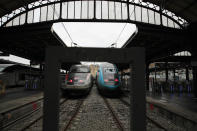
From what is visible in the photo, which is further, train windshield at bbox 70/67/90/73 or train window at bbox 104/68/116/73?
train window at bbox 104/68/116/73

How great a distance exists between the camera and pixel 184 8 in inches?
446

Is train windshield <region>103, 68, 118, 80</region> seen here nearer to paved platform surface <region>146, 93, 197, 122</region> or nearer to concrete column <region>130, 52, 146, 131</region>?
paved platform surface <region>146, 93, 197, 122</region>

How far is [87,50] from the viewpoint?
8.11 ft

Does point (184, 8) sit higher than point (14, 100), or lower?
higher

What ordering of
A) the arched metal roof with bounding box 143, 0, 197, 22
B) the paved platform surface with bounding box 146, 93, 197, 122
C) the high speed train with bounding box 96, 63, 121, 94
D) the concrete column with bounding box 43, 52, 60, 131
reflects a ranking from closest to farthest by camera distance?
the concrete column with bounding box 43, 52, 60, 131 < the paved platform surface with bounding box 146, 93, 197, 122 < the high speed train with bounding box 96, 63, 121, 94 < the arched metal roof with bounding box 143, 0, 197, 22

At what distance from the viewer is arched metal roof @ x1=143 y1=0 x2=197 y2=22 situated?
33.7 ft

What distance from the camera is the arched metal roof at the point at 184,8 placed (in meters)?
10.3

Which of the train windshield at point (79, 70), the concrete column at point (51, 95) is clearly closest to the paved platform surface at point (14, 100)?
the train windshield at point (79, 70)

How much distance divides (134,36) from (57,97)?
10.6 metres

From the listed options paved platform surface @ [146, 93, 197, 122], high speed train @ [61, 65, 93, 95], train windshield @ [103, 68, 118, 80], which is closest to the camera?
paved platform surface @ [146, 93, 197, 122]

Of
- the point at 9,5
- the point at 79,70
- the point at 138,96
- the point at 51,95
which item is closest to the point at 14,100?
the point at 79,70

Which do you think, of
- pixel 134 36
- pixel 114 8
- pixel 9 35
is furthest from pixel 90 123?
pixel 114 8

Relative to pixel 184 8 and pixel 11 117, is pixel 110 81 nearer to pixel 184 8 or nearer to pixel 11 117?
pixel 11 117

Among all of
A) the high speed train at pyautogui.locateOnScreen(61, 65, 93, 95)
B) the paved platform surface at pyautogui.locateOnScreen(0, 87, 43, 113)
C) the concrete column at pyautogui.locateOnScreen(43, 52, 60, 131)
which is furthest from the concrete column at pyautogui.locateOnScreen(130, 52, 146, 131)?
the high speed train at pyautogui.locateOnScreen(61, 65, 93, 95)
